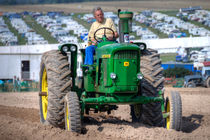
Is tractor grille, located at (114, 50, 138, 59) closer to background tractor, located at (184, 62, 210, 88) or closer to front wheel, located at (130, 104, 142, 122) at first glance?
front wheel, located at (130, 104, 142, 122)

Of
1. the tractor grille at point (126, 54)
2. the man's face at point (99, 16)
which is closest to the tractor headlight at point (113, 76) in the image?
the tractor grille at point (126, 54)

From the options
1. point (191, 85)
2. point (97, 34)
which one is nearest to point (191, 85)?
point (191, 85)

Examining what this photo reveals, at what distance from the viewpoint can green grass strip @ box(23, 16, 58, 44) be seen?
38209mm

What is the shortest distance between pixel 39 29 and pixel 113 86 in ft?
119

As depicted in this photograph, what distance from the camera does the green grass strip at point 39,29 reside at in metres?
38.2

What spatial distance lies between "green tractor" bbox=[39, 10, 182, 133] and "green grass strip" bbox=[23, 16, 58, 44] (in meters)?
29.5

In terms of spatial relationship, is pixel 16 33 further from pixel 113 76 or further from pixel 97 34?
pixel 113 76

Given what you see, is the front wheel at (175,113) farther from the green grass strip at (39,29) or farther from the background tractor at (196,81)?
the green grass strip at (39,29)

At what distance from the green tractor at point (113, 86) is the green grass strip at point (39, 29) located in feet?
96.6

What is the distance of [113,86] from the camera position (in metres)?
6.88

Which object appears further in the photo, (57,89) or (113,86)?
(57,89)

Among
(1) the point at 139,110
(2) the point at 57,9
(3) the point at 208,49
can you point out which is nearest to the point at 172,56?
(3) the point at 208,49

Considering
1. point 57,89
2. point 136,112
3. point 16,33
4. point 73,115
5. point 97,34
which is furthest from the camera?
point 16,33

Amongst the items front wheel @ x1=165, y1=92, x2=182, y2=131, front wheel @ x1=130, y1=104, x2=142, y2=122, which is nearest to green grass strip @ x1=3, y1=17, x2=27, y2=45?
front wheel @ x1=130, y1=104, x2=142, y2=122
